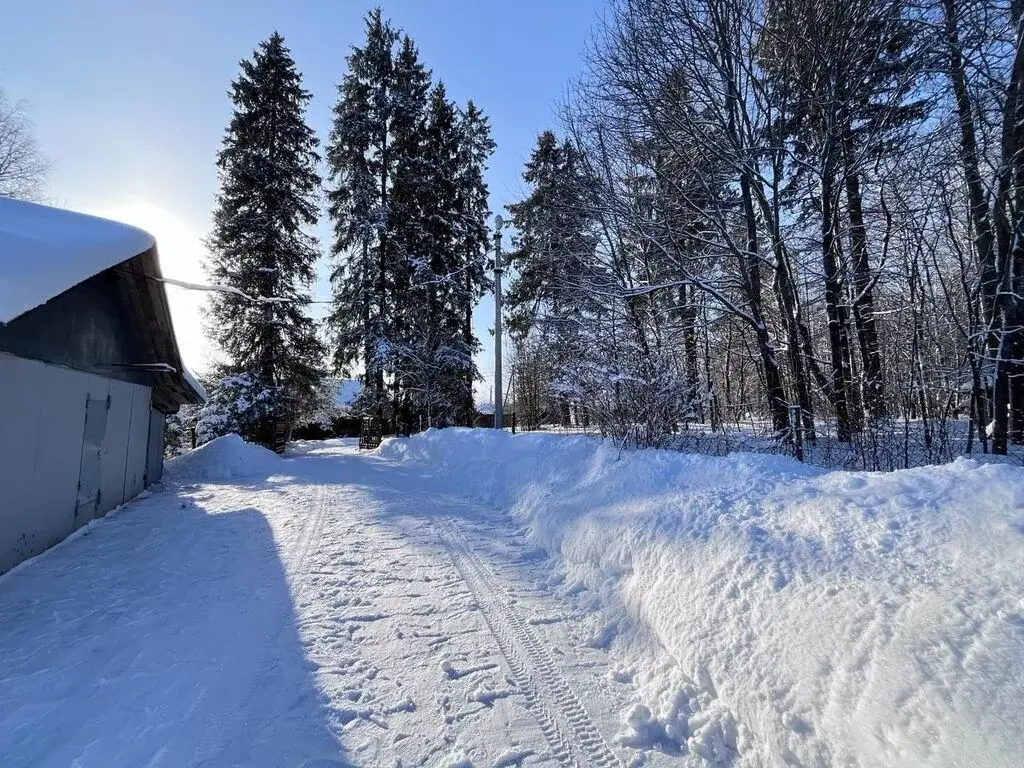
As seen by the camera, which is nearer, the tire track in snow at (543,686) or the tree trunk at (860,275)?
the tire track in snow at (543,686)

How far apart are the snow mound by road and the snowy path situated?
22.6ft

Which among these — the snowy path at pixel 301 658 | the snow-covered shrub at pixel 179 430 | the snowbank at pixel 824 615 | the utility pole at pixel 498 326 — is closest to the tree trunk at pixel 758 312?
the snowbank at pixel 824 615

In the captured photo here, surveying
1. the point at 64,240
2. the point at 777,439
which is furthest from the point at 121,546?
the point at 777,439

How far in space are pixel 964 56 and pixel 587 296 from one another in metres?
7.20

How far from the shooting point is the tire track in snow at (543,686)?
2.28 metres

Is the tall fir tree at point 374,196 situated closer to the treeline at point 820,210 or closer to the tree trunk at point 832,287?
the treeline at point 820,210

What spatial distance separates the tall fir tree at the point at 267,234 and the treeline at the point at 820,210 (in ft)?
42.1

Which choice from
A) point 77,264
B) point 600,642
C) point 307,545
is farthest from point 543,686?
point 77,264

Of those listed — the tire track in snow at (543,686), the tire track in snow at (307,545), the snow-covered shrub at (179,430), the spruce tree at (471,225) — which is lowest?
the tire track in snow at (543,686)

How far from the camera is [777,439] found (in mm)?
7613

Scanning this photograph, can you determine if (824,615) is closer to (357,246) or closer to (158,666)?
(158,666)

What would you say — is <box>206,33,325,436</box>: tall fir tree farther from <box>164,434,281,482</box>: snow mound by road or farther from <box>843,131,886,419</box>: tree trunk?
<box>843,131,886,419</box>: tree trunk

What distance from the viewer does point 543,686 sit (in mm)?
2793

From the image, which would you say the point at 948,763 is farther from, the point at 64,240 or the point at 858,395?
the point at 64,240
